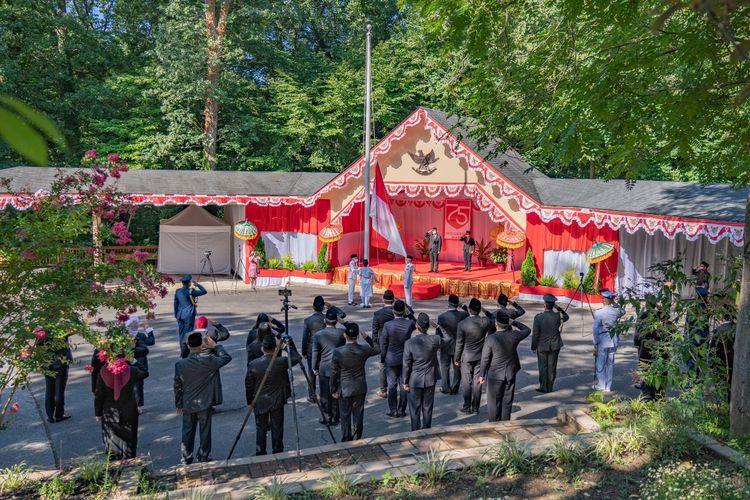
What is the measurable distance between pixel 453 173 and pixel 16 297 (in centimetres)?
1695

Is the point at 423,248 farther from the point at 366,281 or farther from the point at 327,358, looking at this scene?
the point at 327,358

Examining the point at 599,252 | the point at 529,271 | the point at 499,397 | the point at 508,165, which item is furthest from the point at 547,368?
the point at 508,165

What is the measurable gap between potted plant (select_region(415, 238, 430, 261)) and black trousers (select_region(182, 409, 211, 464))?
18.3 metres

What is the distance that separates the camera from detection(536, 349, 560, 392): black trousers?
1062 centimetres

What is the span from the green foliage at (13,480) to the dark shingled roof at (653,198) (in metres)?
15.0

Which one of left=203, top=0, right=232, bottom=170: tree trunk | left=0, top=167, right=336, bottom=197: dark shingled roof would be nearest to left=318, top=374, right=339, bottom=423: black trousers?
left=0, top=167, right=336, bottom=197: dark shingled roof

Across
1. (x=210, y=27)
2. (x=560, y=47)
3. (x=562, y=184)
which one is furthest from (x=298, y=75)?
(x=560, y=47)

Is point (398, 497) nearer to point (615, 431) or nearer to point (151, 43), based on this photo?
point (615, 431)

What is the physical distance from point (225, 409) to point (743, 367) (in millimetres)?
7294

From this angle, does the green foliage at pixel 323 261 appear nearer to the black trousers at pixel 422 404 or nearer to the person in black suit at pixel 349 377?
the black trousers at pixel 422 404

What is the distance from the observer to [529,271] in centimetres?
1989

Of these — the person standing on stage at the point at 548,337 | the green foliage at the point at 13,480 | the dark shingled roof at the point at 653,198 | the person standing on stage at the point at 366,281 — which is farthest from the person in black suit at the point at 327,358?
the dark shingled roof at the point at 653,198

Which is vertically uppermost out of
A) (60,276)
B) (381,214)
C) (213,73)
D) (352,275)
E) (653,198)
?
(213,73)

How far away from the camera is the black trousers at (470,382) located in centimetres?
977
